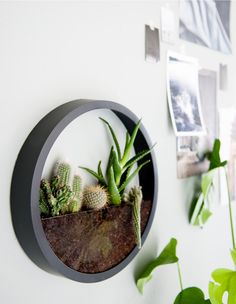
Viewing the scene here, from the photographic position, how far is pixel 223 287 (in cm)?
95

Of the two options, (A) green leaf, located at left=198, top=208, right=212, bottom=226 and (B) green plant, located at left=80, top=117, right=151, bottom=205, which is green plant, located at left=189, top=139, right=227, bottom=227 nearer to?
(A) green leaf, located at left=198, top=208, right=212, bottom=226

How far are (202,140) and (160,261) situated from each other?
486mm

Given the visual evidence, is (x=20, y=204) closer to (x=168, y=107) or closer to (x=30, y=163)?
(x=30, y=163)

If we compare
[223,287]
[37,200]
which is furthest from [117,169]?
[223,287]

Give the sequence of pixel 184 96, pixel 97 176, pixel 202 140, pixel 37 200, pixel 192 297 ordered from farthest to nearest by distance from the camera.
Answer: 1. pixel 202 140
2. pixel 184 96
3. pixel 192 297
4. pixel 97 176
5. pixel 37 200

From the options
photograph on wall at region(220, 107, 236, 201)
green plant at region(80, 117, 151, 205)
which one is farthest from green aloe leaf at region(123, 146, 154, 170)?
photograph on wall at region(220, 107, 236, 201)

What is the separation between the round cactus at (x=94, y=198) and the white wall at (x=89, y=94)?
0.18 metres

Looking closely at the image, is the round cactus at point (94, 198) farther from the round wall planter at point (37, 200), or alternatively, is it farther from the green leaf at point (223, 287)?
the green leaf at point (223, 287)

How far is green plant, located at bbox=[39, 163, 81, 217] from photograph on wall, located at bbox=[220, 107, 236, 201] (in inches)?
33.2

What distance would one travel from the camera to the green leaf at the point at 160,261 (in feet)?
3.40

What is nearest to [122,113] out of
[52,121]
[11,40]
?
[52,121]

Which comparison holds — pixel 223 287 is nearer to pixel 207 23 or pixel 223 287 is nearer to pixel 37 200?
pixel 37 200

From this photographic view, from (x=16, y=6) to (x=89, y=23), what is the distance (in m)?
0.20

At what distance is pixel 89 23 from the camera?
923mm
